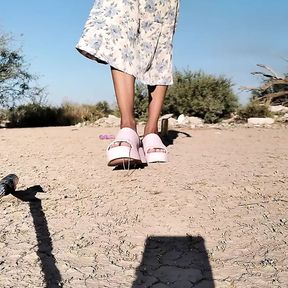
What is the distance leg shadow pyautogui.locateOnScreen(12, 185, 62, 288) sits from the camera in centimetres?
143

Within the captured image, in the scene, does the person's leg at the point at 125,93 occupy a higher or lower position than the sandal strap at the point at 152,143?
higher

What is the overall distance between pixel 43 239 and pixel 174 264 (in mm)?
519

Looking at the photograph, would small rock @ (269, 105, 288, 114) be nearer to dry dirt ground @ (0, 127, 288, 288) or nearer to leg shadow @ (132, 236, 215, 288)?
dry dirt ground @ (0, 127, 288, 288)

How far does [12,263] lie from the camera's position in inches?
60.3

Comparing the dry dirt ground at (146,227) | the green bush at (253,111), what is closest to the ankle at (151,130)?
the dry dirt ground at (146,227)

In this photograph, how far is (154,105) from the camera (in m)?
2.29

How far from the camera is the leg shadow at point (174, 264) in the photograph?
4.64 ft

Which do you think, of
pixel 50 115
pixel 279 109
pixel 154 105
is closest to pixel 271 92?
pixel 279 109

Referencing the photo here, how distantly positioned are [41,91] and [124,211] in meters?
11.8

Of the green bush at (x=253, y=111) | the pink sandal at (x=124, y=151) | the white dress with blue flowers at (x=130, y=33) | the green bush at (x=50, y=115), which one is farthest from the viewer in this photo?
the green bush at (x=50, y=115)

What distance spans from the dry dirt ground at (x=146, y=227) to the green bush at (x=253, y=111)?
7380 millimetres

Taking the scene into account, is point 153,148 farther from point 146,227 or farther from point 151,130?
point 146,227

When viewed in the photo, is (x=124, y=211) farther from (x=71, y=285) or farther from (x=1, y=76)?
(x=1, y=76)

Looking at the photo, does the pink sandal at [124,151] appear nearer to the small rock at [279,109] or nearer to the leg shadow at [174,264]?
the leg shadow at [174,264]
